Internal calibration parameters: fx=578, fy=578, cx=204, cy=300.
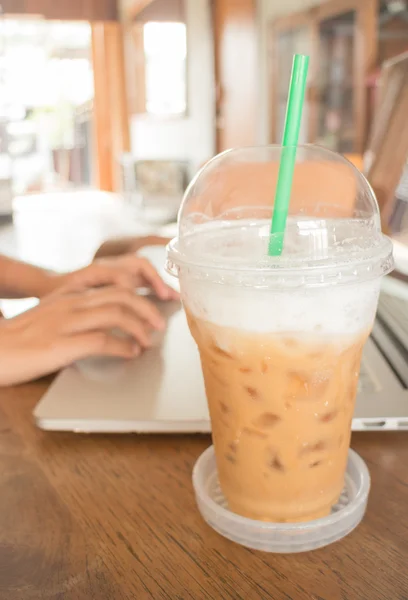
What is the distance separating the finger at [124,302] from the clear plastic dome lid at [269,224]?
22cm

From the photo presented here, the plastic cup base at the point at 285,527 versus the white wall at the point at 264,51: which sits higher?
the white wall at the point at 264,51

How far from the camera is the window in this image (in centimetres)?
652

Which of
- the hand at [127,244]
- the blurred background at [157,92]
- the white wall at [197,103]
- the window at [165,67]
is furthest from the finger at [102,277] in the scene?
the window at [165,67]

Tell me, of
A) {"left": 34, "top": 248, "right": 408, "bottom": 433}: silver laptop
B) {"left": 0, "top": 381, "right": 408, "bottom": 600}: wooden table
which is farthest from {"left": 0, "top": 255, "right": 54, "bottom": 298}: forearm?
{"left": 0, "top": 381, "right": 408, "bottom": 600}: wooden table

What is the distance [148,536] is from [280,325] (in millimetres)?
175

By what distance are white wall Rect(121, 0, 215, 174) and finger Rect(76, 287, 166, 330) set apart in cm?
526

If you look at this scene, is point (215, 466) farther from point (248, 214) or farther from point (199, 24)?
point (199, 24)

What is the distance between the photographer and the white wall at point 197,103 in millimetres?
6023

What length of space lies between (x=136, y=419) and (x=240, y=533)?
16 centimetres

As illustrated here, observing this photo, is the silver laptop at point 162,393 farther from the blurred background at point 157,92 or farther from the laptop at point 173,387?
the blurred background at point 157,92

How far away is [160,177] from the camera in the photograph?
657 centimetres

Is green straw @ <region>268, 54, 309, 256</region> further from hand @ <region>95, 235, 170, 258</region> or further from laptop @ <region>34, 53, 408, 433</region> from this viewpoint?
hand @ <region>95, 235, 170, 258</region>

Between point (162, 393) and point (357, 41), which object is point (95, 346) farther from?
point (357, 41)

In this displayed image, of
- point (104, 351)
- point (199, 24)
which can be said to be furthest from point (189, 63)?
point (104, 351)
